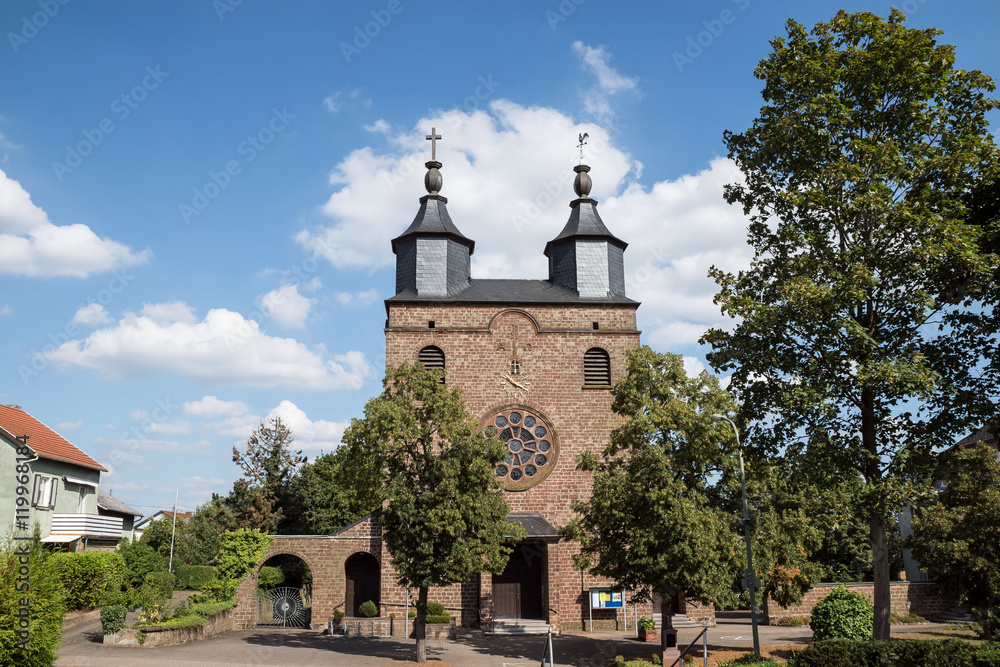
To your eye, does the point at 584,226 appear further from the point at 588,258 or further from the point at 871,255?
the point at 871,255

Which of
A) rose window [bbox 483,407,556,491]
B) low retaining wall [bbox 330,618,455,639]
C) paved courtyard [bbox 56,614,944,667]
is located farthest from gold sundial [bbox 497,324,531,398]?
paved courtyard [bbox 56,614,944,667]

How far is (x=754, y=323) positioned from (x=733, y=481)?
23.0 ft

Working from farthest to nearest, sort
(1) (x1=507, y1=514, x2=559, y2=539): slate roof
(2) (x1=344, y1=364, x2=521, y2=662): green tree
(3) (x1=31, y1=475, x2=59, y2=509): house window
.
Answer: (3) (x1=31, y1=475, x2=59, y2=509): house window, (1) (x1=507, y1=514, x2=559, y2=539): slate roof, (2) (x1=344, y1=364, x2=521, y2=662): green tree

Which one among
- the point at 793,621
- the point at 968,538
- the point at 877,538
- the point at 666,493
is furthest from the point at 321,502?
the point at 877,538

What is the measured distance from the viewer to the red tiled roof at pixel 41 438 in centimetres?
2836

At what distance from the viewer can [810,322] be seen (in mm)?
13719

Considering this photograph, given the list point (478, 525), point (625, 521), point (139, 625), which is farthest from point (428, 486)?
point (139, 625)

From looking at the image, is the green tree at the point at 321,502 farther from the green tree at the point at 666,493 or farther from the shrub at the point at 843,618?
the shrub at the point at 843,618

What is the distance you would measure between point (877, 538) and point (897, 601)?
842 inches

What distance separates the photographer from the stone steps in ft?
86.5

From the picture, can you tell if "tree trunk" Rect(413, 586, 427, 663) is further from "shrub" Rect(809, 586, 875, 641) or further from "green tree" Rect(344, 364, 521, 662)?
"shrub" Rect(809, 586, 875, 641)

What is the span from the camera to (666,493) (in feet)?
59.9

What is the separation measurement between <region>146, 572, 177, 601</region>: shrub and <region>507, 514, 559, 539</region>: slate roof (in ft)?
37.9

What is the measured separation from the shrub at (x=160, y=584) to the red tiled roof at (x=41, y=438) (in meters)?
8.19
